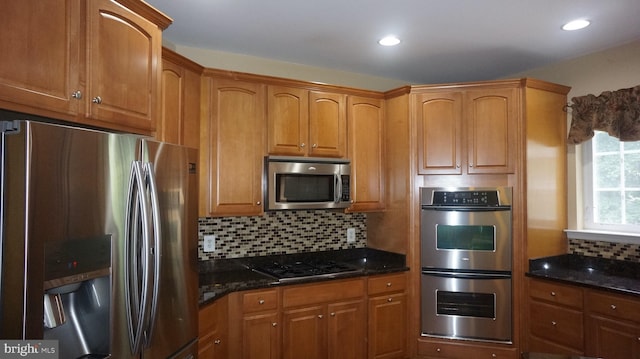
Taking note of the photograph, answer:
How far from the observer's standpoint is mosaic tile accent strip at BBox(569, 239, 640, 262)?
2991mm

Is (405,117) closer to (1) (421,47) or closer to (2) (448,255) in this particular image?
(1) (421,47)

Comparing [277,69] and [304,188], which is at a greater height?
[277,69]

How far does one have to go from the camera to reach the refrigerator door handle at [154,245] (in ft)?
5.34

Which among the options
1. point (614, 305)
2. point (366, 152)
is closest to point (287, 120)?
point (366, 152)

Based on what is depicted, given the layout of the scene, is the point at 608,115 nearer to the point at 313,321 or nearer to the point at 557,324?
the point at 557,324

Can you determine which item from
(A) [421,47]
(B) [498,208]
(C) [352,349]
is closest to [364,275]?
(C) [352,349]

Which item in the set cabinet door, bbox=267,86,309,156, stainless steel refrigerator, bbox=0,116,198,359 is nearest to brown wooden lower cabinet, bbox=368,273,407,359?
cabinet door, bbox=267,86,309,156

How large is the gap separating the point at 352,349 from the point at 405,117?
1.91 m

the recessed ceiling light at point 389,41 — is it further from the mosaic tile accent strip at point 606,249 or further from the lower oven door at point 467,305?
the mosaic tile accent strip at point 606,249

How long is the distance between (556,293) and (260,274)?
2.18 meters

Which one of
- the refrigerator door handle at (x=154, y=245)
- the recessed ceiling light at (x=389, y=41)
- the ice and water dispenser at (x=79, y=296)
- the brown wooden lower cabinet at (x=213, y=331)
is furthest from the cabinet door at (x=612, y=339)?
the ice and water dispenser at (x=79, y=296)

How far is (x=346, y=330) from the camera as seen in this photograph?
306 cm

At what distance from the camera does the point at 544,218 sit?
3275 mm

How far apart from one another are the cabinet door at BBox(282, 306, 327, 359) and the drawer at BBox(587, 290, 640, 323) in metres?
1.84
